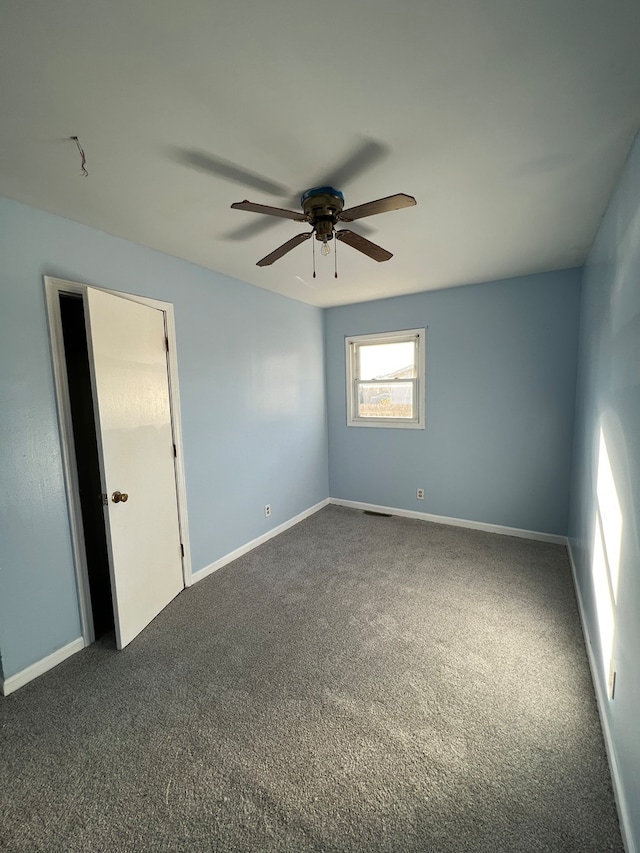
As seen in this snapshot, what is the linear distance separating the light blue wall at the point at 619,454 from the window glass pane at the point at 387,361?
1834 millimetres

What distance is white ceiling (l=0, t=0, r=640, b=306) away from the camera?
3.18ft

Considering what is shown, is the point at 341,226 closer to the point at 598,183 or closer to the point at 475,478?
the point at 598,183

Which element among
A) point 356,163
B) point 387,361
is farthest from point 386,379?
point 356,163

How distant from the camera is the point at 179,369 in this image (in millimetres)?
2701

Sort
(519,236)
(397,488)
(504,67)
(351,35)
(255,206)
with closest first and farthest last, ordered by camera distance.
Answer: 1. (351,35)
2. (504,67)
3. (255,206)
4. (519,236)
5. (397,488)

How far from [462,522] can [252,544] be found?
2244 millimetres

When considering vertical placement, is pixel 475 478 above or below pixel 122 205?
below

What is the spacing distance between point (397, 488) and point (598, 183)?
3.15 metres

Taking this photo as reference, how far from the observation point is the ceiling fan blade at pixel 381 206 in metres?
1.45

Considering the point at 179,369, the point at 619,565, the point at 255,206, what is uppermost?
the point at 255,206

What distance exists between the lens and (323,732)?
158 centimetres

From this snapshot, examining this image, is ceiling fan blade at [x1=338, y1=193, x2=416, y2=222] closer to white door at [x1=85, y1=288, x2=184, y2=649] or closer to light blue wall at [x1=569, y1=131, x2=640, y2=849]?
light blue wall at [x1=569, y1=131, x2=640, y2=849]

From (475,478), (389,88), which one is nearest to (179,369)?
(389,88)

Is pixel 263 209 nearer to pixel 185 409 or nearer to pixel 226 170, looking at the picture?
pixel 226 170
